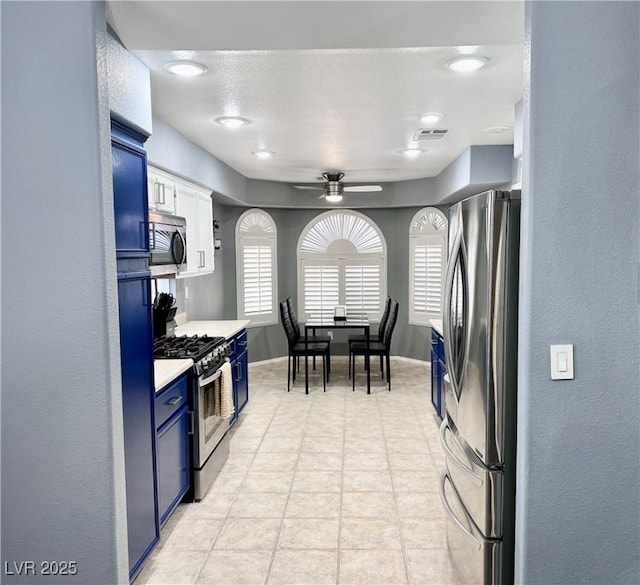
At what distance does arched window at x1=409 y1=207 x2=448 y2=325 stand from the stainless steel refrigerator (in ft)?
16.2

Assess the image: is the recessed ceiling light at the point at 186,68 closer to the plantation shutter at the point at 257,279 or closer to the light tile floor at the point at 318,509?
the light tile floor at the point at 318,509

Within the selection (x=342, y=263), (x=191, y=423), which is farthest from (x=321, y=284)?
(x=191, y=423)

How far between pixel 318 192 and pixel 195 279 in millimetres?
2703

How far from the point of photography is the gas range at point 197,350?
3.41 meters

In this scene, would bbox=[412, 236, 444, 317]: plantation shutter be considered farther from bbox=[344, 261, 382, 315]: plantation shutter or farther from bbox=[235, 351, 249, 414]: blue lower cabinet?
bbox=[235, 351, 249, 414]: blue lower cabinet

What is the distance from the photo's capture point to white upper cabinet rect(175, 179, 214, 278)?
429cm

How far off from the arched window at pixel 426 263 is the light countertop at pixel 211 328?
10.3 ft

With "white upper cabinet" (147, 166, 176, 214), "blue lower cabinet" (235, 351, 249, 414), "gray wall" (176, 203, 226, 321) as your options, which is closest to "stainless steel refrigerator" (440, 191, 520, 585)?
"white upper cabinet" (147, 166, 176, 214)

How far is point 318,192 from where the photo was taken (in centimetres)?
769

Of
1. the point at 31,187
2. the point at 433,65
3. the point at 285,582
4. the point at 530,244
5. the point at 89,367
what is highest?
the point at 433,65

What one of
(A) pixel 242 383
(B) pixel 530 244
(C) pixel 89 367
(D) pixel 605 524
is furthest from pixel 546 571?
(A) pixel 242 383

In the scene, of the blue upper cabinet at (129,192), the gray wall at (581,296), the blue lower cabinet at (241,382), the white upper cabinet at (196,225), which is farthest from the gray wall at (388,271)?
the gray wall at (581,296)

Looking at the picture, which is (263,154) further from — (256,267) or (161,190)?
(256,267)

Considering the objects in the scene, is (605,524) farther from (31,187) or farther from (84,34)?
(84,34)
